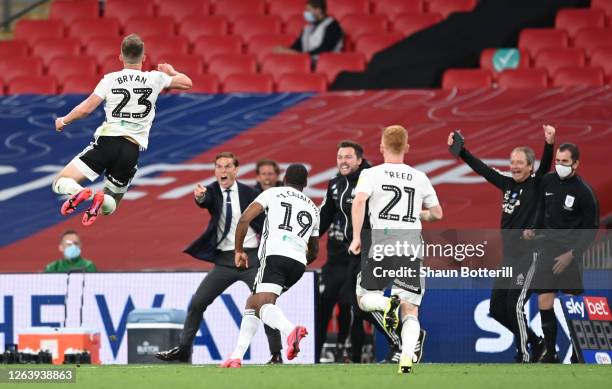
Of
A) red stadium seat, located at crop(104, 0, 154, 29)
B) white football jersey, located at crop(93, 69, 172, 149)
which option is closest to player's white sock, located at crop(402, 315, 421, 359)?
white football jersey, located at crop(93, 69, 172, 149)

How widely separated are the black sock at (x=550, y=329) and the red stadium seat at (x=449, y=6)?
9.56m

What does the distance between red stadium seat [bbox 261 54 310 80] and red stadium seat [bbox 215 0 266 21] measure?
1.71m

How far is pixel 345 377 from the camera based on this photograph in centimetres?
934

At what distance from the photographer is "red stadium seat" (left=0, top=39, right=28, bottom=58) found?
2230cm

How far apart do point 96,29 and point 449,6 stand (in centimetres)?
585

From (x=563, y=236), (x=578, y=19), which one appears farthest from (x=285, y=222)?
(x=578, y=19)

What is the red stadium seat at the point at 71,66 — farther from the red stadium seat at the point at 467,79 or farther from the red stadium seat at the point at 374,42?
the red stadium seat at the point at 467,79

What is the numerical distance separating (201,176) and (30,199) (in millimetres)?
2258

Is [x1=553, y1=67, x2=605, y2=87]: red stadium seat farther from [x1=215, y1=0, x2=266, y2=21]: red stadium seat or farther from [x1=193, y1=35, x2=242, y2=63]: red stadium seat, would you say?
[x1=215, y1=0, x2=266, y2=21]: red stadium seat

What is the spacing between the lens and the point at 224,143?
18.4m

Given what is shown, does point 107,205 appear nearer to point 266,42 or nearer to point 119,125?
point 119,125

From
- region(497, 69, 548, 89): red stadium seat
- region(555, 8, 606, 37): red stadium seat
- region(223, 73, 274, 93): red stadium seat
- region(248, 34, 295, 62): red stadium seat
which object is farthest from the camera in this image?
region(248, 34, 295, 62): red stadium seat

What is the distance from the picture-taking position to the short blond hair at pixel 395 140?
405 inches

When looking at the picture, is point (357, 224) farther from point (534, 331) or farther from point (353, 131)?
point (353, 131)
